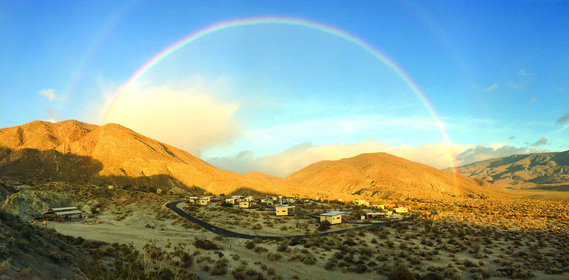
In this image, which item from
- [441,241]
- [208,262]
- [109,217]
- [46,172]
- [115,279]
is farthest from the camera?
[46,172]

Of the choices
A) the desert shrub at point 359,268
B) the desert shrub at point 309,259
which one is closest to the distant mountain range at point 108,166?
the desert shrub at point 309,259

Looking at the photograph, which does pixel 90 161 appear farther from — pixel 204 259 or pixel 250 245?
pixel 204 259

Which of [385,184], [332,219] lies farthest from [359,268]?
[385,184]

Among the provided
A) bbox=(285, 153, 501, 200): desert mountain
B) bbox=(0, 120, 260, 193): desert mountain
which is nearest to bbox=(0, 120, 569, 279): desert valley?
bbox=(0, 120, 260, 193): desert mountain

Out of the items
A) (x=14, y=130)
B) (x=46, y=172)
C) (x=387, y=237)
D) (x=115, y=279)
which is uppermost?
(x=14, y=130)

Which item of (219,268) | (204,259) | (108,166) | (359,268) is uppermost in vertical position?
(108,166)

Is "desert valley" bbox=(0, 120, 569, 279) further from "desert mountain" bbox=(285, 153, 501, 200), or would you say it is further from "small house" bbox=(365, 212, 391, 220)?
"desert mountain" bbox=(285, 153, 501, 200)

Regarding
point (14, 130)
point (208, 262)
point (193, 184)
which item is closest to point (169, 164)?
point (193, 184)

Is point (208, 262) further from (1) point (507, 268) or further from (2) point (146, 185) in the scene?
(2) point (146, 185)
